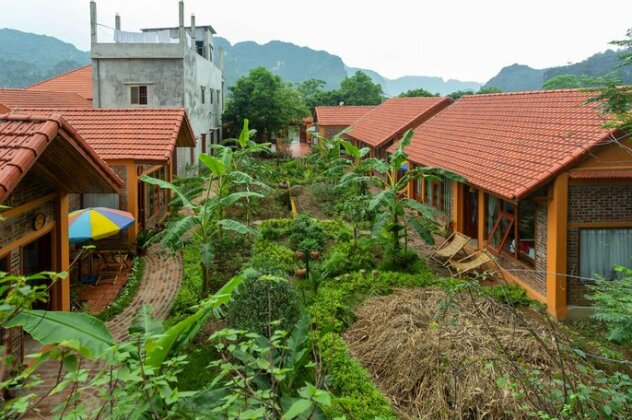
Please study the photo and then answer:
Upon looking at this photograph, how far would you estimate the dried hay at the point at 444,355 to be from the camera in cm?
644

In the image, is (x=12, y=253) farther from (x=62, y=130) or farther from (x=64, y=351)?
(x=64, y=351)

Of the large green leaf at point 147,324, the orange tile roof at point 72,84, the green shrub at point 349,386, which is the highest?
the orange tile roof at point 72,84

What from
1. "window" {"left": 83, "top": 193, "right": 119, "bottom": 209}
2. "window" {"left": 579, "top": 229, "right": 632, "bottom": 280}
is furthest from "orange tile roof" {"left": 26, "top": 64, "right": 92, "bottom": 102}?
"window" {"left": 579, "top": 229, "right": 632, "bottom": 280}

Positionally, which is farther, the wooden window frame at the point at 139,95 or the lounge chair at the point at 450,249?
the wooden window frame at the point at 139,95

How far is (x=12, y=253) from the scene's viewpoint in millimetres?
7371

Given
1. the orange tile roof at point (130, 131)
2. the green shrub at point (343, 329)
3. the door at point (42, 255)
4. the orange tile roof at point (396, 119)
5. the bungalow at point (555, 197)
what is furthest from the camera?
the orange tile roof at point (396, 119)

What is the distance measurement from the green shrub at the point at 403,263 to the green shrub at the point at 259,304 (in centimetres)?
454

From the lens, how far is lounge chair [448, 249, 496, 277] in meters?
12.7

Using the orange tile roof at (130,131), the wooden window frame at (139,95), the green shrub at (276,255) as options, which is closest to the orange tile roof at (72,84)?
the wooden window frame at (139,95)

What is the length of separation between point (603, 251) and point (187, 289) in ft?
28.9

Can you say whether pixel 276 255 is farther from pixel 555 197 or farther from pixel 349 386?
pixel 349 386

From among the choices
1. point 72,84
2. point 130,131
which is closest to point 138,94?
point 130,131

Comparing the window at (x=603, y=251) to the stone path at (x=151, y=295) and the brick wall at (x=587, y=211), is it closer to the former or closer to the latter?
the brick wall at (x=587, y=211)

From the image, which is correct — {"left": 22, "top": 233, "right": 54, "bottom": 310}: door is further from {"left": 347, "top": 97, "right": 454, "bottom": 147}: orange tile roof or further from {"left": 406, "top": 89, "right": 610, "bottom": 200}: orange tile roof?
{"left": 347, "top": 97, "right": 454, "bottom": 147}: orange tile roof
